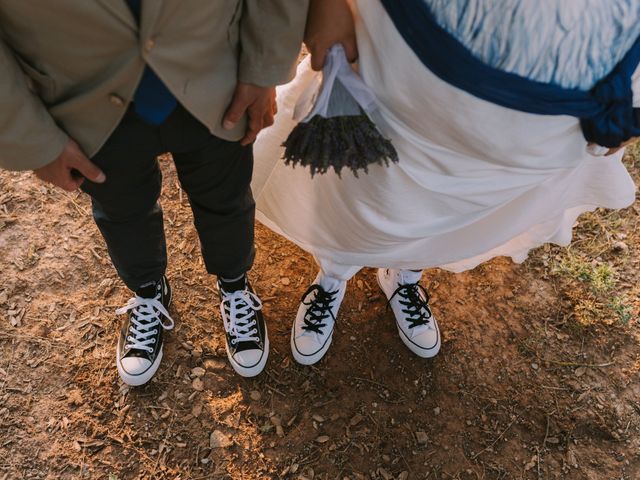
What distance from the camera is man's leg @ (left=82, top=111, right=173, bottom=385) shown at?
122 cm

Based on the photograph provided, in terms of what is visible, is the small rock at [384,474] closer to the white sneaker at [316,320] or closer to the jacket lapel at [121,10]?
the white sneaker at [316,320]

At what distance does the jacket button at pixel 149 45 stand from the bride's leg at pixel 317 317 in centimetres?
104

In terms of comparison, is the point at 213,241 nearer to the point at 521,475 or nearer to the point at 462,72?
the point at 462,72

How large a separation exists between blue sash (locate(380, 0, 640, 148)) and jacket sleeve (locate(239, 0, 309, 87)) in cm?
19

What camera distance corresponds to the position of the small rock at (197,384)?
6.16ft

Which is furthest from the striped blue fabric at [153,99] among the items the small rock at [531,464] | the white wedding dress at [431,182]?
the small rock at [531,464]

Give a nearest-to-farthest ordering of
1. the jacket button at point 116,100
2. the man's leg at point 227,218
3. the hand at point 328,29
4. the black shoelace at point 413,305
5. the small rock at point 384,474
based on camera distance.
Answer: the jacket button at point 116,100
the hand at point 328,29
the man's leg at point 227,218
the small rock at point 384,474
the black shoelace at point 413,305

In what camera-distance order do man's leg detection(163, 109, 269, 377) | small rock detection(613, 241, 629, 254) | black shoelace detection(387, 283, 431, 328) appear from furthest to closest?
small rock detection(613, 241, 629, 254), black shoelace detection(387, 283, 431, 328), man's leg detection(163, 109, 269, 377)

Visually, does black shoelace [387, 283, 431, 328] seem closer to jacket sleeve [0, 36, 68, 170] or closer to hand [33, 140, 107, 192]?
hand [33, 140, 107, 192]

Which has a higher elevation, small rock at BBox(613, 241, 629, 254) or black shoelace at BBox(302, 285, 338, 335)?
small rock at BBox(613, 241, 629, 254)

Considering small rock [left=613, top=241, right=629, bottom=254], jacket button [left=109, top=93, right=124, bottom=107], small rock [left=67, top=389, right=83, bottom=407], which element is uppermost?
jacket button [left=109, top=93, right=124, bottom=107]

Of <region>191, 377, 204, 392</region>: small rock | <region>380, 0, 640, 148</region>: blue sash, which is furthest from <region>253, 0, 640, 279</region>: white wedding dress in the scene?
<region>191, 377, 204, 392</region>: small rock

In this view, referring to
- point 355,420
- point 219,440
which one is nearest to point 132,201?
point 219,440

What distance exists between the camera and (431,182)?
137 centimetres
